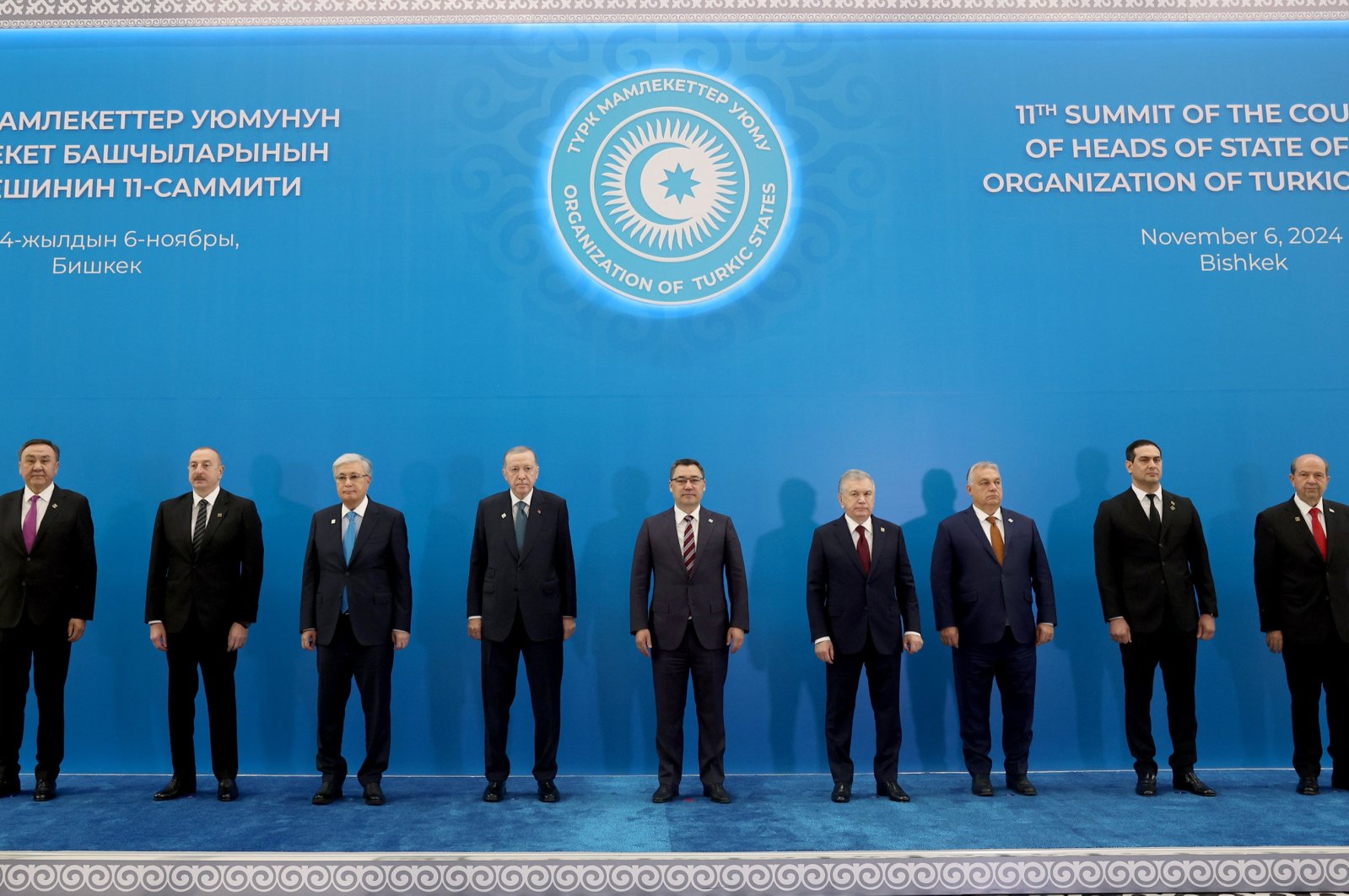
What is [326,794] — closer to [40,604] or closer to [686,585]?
[40,604]

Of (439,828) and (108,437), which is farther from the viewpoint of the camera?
(108,437)

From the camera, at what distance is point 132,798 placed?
418cm

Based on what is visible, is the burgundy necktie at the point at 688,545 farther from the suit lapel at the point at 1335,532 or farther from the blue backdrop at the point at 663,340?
the suit lapel at the point at 1335,532

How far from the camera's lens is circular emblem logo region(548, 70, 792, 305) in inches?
204

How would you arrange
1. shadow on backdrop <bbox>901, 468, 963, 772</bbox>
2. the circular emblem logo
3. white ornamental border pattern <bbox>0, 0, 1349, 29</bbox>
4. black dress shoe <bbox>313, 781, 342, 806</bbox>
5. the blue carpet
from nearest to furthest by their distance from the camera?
the blue carpet → black dress shoe <bbox>313, 781, 342, 806</bbox> → shadow on backdrop <bbox>901, 468, 963, 772</bbox> → the circular emblem logo → white ornamental border pattern <bbox>0, 0, 1349, 29</bbox>

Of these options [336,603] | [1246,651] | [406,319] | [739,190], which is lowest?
[1246,651]

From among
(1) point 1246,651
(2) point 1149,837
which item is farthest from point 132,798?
(1) point 1246,651

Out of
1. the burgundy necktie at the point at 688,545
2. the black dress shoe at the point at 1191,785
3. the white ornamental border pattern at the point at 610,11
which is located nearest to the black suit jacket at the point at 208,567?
the burgundy necktie at the point at 688,545

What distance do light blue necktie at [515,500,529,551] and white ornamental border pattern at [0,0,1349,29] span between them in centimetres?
A: 273

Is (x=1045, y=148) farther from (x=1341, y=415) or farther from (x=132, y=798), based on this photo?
(x=132, y=798)

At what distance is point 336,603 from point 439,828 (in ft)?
3.46

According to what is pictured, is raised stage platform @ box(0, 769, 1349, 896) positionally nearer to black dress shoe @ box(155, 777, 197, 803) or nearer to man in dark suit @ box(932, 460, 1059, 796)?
black dress shoe @ box(155, 777, 197, 803)

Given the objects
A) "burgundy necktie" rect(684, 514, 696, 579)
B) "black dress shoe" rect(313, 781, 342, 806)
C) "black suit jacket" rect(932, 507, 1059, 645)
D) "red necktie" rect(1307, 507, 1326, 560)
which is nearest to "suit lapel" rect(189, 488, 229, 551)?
"black dress shoe" rect(313, 781, 342, 806)

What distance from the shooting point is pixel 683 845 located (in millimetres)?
3420
